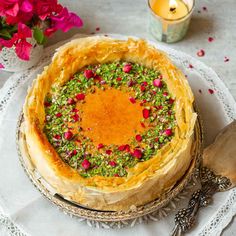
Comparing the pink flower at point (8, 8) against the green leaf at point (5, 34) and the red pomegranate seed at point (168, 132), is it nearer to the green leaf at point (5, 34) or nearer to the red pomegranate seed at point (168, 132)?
the green leaf at point (5, 34)

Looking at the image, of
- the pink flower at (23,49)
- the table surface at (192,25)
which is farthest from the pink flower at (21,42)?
the table surface at (192,25)

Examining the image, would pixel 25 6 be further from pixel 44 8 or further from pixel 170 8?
pixel 170 8

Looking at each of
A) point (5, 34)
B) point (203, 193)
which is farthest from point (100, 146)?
point (5, 34)

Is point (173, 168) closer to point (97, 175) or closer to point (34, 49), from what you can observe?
point (97, 175)

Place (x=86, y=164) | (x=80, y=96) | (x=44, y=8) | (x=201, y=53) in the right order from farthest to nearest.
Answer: (x=201, y=53)
(x=44, y=8)
(x=80, y=96)
(x=86, y=164)

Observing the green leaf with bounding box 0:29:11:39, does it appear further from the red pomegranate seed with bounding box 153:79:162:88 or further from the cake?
the red pomegranate seed with bounding box 153:79:162:88

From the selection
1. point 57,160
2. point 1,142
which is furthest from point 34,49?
point 57,160

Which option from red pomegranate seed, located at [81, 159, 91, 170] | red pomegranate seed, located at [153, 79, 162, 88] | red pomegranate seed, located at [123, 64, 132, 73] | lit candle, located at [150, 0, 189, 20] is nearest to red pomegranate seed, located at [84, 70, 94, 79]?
red pomegranate seed, located at [123, 64, 132, 73]
